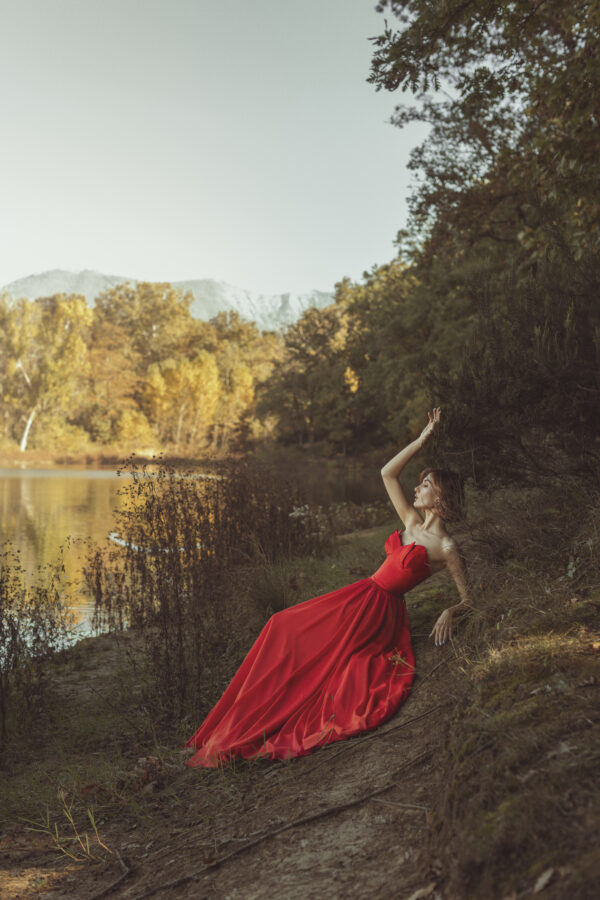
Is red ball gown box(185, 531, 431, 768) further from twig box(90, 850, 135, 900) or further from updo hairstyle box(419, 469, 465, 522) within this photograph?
twig box(90, 850, 135, 900)

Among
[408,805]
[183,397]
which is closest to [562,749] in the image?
[408,805]

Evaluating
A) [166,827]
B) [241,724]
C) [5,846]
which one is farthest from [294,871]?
[5,846]

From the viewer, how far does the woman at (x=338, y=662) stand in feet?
11.5

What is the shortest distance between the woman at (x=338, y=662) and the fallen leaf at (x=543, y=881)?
1.84 m

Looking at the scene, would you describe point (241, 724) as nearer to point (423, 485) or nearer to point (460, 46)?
point (423, 485)

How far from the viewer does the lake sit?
454 inches

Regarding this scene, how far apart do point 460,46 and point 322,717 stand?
5.07m

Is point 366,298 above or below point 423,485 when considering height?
above

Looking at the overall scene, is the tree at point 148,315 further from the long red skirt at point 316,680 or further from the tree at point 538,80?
the long red skirt at point 316,680

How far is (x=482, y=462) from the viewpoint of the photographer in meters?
5.19

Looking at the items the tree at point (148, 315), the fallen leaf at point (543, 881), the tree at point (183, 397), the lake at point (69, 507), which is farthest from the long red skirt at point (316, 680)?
the tree at point (148, 315)

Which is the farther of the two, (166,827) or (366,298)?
(366,298)

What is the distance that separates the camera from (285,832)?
102 inches

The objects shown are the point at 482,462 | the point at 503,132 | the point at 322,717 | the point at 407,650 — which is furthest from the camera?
the point at 503,132
